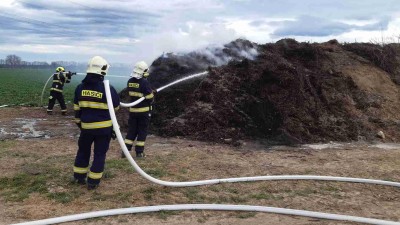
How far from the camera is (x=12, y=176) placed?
21.1ft

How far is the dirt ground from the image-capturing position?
5016 millimetres

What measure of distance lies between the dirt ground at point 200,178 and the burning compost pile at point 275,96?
0.66 m

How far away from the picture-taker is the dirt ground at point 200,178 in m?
5.02

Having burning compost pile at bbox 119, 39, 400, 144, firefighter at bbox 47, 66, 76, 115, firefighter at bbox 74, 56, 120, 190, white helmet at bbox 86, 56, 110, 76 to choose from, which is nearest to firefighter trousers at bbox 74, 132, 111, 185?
firefighter at bbox 74, 56, 120, 190

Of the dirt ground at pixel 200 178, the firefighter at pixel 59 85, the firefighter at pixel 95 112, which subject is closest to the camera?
the dirt ground at pixel 200 178

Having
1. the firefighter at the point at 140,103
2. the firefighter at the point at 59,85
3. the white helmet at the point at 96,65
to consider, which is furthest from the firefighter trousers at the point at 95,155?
the firefighter at the point at 59,85

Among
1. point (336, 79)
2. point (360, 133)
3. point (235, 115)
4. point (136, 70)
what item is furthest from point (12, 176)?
point (336, 79)

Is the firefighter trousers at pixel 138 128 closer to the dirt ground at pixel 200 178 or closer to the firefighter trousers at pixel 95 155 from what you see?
the dirt ground at pixel 200 178

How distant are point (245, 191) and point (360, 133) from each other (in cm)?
544

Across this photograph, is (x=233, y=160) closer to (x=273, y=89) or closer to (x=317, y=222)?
(x=317, y=222)

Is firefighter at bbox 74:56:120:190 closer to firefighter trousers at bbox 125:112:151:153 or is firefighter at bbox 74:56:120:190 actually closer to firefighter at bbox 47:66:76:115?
Answer: firefighter trousers at bbox 125:112:151:153

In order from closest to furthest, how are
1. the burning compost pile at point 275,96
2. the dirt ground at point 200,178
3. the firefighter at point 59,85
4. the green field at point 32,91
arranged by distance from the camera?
1. the dirt ground at point 200,178
2. the burning compost pile at point 275,96
3. the firefighter at point 59,85
4. the green field at point 32,91

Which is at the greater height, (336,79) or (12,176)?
(336,79)

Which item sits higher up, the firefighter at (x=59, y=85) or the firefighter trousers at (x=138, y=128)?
the firefighter at (x=59, y=85)
